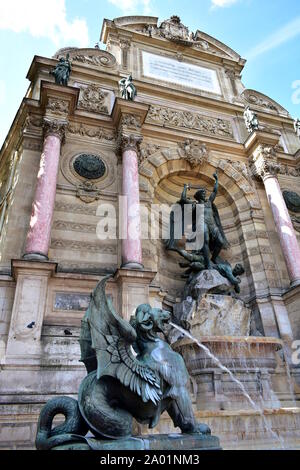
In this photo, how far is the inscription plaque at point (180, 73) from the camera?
540 inches

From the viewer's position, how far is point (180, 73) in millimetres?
14250

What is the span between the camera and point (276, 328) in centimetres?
863

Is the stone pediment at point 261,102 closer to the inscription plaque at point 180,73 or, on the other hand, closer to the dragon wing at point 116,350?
the inscription plaque at point 180,73

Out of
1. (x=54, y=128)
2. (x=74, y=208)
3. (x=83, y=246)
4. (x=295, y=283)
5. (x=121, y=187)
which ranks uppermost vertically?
(x=54, y=128)

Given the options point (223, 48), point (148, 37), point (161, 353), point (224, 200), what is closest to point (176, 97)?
point (148, 37)

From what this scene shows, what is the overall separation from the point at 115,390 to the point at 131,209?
5977 mm

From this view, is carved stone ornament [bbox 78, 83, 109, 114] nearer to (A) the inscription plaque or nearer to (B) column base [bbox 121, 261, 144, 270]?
(A) the inscription plaque

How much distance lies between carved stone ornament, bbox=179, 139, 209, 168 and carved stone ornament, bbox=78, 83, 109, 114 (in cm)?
306

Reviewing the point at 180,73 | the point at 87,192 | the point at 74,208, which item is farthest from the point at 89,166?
the point at 180,73

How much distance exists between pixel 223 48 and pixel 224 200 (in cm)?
948

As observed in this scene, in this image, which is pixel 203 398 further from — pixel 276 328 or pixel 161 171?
pixel 161 171

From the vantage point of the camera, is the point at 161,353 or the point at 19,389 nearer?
the point at 161,353

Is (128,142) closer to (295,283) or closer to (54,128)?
(54,128)

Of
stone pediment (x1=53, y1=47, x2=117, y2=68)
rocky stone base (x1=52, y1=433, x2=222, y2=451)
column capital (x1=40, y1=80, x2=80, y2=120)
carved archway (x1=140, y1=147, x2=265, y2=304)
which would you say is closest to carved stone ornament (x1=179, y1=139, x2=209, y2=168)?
carved archway (x1=140, y1=147, x2=265, y2=304)
